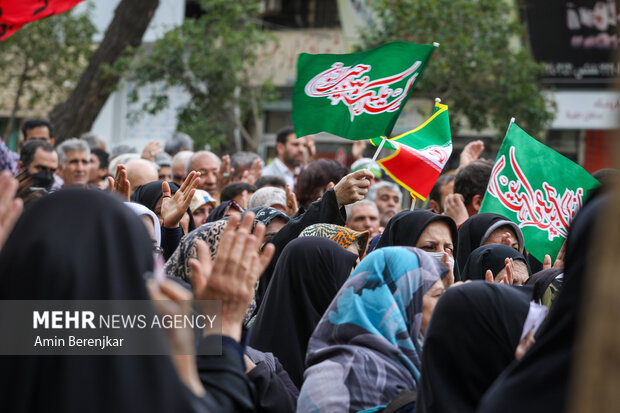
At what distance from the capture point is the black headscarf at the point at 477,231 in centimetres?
491

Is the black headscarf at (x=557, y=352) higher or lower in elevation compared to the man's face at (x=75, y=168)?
higher

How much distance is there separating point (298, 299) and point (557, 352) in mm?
1718

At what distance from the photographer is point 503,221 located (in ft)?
16.0

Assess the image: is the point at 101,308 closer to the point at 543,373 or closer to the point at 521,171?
the point at 543,373

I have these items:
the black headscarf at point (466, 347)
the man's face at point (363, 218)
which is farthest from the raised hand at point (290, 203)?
the black headscarf at point (466, 347)

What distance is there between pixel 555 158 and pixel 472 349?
10.3 feet

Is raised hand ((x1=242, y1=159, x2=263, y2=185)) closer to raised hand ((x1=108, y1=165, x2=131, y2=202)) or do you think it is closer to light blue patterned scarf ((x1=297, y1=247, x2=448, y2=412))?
raised hand ((x1=108, y1=165, x2=131, y2=202))

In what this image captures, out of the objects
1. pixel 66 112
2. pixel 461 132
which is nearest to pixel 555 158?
pixel 66 112

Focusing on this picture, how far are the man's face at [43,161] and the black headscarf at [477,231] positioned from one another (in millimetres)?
3442

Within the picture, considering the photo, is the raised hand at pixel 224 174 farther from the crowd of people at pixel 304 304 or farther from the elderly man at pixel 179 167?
the crowd of people at pixel 304 304

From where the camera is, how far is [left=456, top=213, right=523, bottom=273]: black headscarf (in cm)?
491

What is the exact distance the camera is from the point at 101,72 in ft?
36.1

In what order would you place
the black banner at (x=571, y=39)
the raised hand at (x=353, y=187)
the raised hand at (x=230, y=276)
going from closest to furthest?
the raised hand at (x=230, y=276) < the raised hand at (x=353, y=187) < the black banner at (x=571, y=39)

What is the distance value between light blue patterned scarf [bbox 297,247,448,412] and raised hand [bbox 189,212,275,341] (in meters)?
0.50
